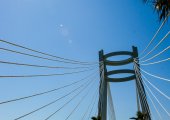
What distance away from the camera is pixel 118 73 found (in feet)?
108

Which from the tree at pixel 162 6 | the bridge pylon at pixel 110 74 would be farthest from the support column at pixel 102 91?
the tree at pixel 162 6

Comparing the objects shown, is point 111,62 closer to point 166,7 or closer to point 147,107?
point 147,107

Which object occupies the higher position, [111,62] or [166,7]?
[111,62]

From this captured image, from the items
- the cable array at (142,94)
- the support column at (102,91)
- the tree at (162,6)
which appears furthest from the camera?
the support column at (102,91)

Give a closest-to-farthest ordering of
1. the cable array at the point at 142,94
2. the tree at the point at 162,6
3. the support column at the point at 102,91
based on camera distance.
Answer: the tree at the point at 162,6 < the cable array at the point at 142,94 < the support column at the point at 102,91

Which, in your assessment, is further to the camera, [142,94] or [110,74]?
[110,74]

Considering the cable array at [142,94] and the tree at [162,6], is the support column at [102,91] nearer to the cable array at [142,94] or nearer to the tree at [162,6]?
the cable array at [142,94]

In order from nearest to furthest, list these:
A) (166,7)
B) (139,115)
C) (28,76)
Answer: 1. (166,7)
2. (28,76)
3. (139,115)

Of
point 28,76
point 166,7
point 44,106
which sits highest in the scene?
point 166,7

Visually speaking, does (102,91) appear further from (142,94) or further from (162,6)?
(162,6)

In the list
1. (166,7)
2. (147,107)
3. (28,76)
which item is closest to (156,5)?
(166,7)

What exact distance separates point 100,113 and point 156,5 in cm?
2227

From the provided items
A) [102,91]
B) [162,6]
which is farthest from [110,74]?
[162,6]

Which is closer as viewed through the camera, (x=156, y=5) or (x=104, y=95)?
(x=156, y=5)
